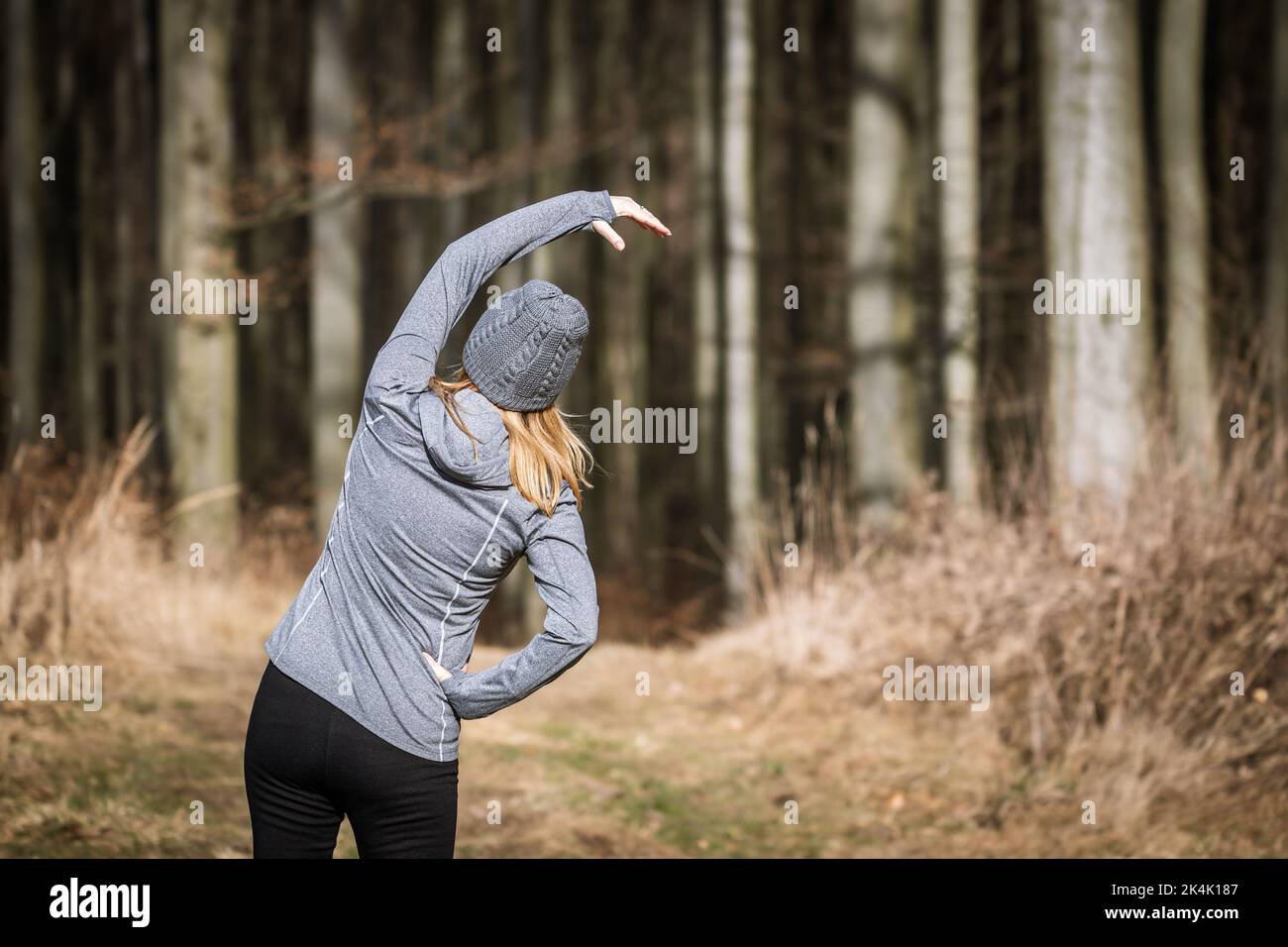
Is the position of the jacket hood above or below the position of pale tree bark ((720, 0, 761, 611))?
below

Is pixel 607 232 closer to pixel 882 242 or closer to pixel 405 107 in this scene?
pixel 882 242

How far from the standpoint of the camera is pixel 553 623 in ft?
9.89

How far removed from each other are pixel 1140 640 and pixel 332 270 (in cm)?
812

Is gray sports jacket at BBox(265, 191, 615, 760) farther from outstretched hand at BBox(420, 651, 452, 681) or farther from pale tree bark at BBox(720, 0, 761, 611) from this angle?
pale tree bark at BBox(720, 0, 761, 611)

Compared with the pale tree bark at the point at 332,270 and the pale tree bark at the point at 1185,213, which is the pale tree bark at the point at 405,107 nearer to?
the pale tree bark at the point at 332,270

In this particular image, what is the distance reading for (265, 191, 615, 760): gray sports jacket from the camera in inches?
114

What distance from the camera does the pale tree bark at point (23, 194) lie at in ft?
52.0

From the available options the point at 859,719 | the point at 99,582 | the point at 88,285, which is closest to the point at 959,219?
the point at 859,719

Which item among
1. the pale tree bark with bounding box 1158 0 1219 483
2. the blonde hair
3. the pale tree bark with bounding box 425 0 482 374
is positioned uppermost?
the pale tree bark with bounding box 425 0 482 374

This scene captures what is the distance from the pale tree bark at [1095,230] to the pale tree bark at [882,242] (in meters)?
1.96

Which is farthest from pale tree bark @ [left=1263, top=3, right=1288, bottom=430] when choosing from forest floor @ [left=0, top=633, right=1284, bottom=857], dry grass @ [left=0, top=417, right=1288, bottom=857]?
forest floor @ [left=0, top=633, right=1284, bottom=857]

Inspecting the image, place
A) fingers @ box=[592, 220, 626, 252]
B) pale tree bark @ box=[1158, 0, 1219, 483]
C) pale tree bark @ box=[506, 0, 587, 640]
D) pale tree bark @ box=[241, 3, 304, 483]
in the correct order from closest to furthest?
fingers @ box=[592, 220, 626, 252] → pale tree bark @ box=[1158, 0, 1219, 483] → pale tree bark @ box=[506, 0, 587, 640] → pale tree bark @ box=[241, 3, 304, 483]

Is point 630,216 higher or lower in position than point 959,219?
lower

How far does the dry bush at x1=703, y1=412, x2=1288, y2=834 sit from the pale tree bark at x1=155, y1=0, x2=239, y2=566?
684cm
